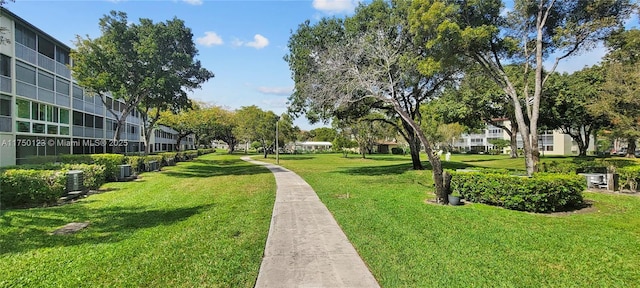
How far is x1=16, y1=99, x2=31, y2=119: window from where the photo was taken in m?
20.9

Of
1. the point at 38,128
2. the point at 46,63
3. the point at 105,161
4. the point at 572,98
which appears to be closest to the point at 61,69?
the point at 46,63

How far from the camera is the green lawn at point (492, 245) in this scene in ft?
13.8

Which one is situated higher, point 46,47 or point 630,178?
point 46,47

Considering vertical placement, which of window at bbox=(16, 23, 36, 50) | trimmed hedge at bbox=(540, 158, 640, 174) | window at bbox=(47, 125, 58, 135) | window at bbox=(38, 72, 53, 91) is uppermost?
window at bbox=(16, 23, 36, 50)

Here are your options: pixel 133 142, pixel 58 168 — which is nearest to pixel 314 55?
pixel 58 168

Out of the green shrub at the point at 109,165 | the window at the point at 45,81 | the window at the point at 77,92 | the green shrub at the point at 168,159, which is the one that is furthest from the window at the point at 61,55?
the green shrub at the point at 109,165

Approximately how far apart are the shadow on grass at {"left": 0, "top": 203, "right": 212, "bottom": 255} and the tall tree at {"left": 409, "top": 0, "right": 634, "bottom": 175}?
10.5 meters

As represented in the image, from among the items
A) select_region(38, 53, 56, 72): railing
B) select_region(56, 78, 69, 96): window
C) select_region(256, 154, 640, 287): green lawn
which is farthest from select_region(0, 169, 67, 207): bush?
select_region(56, 78, 69, 96): window

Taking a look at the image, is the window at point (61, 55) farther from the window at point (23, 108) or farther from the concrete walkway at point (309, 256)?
the concrete walkway at point (309, 256)

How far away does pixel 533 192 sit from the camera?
27.8 ft

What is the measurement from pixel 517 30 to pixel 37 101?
A: 2944cm

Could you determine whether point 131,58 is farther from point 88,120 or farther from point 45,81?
point 88,120

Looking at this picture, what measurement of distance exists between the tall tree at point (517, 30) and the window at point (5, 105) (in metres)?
23.3

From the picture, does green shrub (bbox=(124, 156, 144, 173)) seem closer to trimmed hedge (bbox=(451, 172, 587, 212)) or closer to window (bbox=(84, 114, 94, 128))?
window (bbox=(84, 114, 94, 128))
